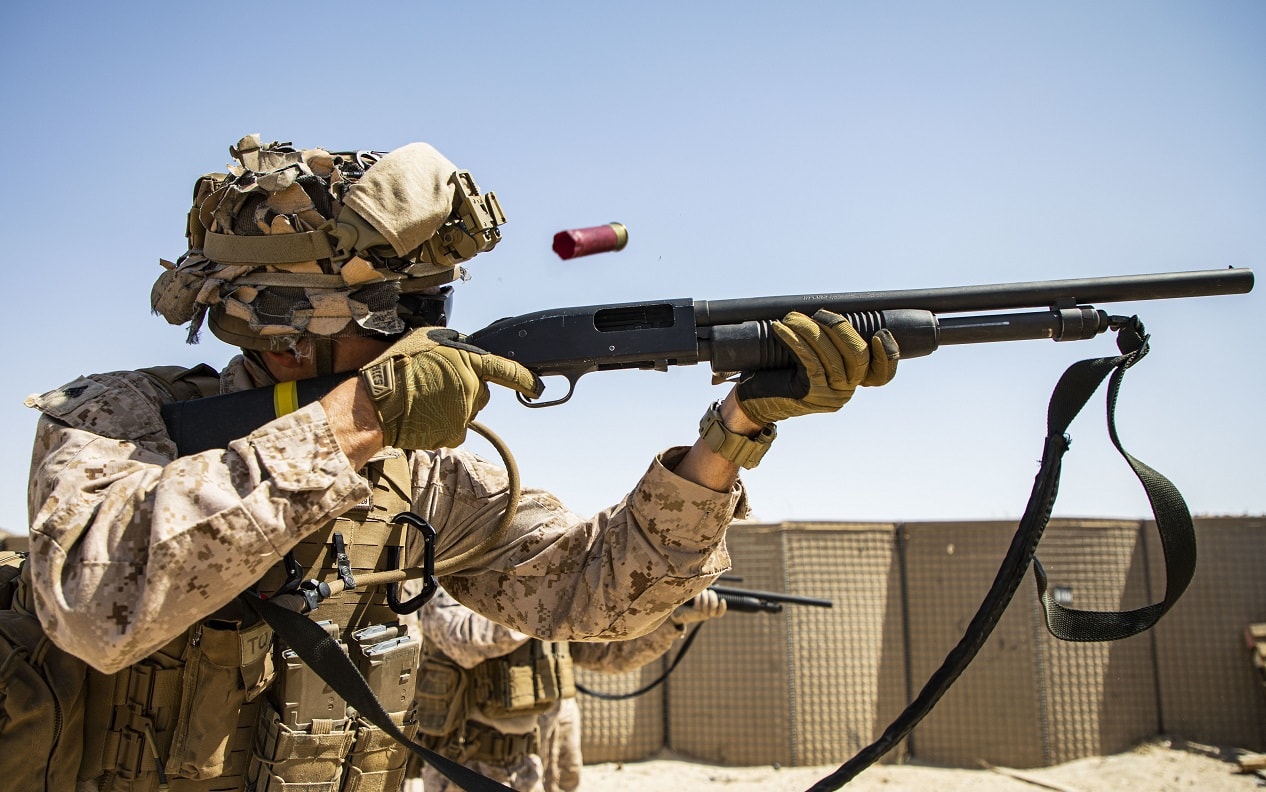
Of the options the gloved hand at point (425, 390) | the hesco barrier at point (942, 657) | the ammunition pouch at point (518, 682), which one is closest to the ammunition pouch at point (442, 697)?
the ammunition pouch at point (518, 682)

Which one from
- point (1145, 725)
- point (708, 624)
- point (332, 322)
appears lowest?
point (1145, 725)

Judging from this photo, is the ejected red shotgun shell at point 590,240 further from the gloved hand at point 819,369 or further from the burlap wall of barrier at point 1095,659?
the burlap wall of barrier at point 1095,659

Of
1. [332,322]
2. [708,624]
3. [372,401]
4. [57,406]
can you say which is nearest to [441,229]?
[332,322]

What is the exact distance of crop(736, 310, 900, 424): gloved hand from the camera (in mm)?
3033

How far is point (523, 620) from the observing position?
3.37 m

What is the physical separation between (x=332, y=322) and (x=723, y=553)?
4.65 feet

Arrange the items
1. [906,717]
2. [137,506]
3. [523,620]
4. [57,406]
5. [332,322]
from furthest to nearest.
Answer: [523,620] → [332,322] → [906,717] → [57,406] → [137,506]

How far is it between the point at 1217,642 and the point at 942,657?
9.08ft

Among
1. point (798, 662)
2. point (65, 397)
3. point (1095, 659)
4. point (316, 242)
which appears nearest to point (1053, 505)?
point (316, 242)

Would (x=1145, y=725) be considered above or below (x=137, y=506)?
below

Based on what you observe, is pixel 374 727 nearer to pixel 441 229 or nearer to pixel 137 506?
pixel 137 506

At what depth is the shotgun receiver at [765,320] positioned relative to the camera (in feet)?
10.6

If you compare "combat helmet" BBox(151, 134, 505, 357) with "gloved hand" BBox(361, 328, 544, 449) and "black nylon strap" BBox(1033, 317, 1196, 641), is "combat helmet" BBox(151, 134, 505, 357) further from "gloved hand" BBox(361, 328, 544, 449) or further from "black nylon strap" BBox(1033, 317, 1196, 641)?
"black nylon strap" BBox(1033, 317, 1196, 641)

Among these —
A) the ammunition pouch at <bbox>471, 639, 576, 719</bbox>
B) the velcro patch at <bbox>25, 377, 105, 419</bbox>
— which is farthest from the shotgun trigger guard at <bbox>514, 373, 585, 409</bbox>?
the ammunition pouch at <bbox>471, 639, 576, 719</bbox>
